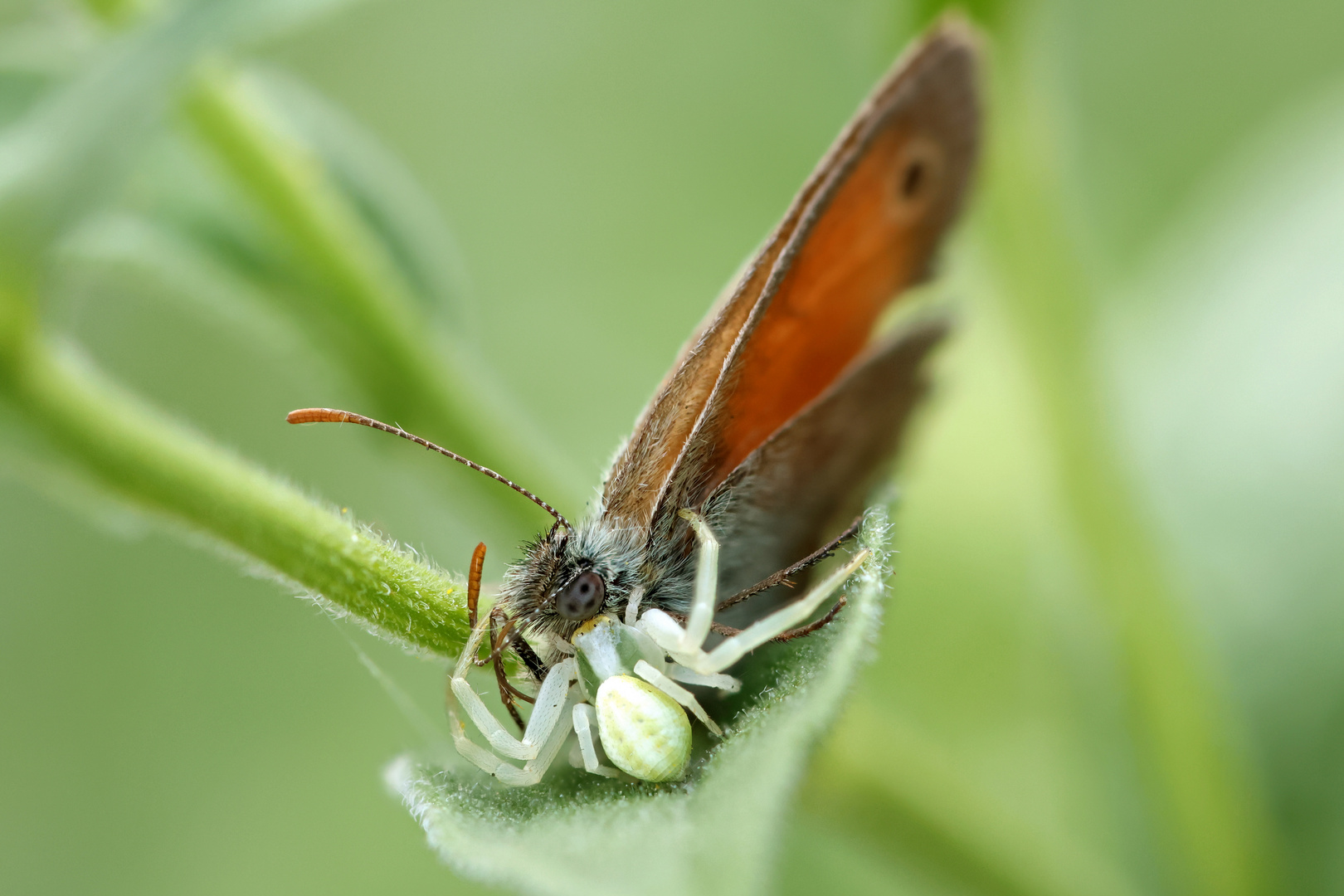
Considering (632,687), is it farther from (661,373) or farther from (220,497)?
(661,373)

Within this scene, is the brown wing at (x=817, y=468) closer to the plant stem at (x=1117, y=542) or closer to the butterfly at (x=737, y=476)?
the butterfly at (x=737, y=476)

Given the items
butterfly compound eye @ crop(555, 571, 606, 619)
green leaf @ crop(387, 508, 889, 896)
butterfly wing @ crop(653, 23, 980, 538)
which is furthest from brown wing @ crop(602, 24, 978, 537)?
green leaf @ crop(387, 508, 889, 896)

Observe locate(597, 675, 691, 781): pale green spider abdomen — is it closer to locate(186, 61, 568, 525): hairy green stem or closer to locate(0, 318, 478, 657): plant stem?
locate(0, 318, 478, 657): plant stem

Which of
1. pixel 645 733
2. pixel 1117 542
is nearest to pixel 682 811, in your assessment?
pixel 645 733

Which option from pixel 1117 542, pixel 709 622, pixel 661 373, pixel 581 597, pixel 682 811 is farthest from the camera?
pixel 661 373

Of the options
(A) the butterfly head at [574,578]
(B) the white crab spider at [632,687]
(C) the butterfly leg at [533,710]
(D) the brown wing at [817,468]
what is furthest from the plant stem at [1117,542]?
(C) the butterfly leg at [533,710]

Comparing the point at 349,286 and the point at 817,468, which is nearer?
the point at 817,468
